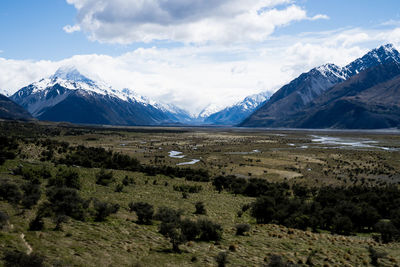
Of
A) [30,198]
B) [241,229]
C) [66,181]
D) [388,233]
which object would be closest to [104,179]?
[66,181]

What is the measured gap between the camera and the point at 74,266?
539 inches

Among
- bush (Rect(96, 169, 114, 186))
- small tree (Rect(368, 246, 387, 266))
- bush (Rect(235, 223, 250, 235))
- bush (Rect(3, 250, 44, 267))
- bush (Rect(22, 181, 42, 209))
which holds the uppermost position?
bush (Rect(22, 181, 42, 209))

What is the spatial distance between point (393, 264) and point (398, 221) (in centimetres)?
1231

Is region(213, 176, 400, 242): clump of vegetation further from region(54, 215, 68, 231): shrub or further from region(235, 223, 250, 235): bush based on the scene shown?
region(54, 215, 68, 231): shrub

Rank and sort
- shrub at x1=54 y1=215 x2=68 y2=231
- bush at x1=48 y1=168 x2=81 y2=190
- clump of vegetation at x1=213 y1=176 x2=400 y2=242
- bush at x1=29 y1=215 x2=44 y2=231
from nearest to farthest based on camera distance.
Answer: bush at x1=29 y1=215 x2=44 y2=231 → shrub at x1=54 y1=215 x2=68 y2=231 → clump of vegetation at x1=213 y1=176 x2=400 y2=242 → bush at x1=48 y1=168 x2=81 y2=190

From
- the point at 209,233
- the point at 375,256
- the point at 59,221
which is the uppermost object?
the point at 59,221

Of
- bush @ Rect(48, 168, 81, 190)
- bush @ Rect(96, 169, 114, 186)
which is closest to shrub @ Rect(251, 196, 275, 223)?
bush @ Rect(96, 169, 114, 186)

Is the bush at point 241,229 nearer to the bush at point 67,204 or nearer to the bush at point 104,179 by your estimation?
the bush at point 67,204

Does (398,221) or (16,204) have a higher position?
(16,204)

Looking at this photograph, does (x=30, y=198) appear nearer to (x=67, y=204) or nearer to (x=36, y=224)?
(x=67, y=204)

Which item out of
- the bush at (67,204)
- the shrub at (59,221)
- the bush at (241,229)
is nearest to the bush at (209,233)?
the bush at (241,229)

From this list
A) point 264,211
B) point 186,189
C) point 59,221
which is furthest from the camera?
point 186,189

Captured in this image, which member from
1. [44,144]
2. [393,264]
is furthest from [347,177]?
[44,144]

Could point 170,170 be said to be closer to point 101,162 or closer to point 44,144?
point 101,162
